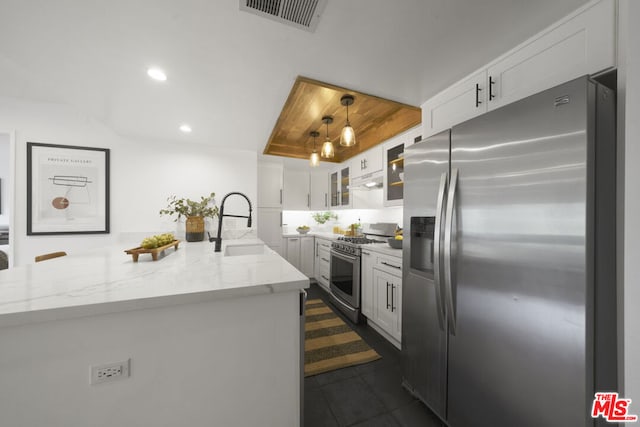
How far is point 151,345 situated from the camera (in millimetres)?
831

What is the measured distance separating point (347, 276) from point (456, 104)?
2.07 m

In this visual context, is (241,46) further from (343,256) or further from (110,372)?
(343,256)

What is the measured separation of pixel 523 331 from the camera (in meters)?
0.95

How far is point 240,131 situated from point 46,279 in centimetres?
205

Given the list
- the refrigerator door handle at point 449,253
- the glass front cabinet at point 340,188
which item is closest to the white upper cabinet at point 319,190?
the glass front cabinet at point 340,188

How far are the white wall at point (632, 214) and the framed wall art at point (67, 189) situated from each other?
3978 mm

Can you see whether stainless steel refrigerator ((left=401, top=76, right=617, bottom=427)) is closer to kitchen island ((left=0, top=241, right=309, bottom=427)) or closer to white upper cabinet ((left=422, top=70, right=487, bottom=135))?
white upper cabinet ((left=422, top=70, right=487, bottom=135))

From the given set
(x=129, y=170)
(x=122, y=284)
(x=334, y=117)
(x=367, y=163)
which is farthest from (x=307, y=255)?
(x=122, y=284)

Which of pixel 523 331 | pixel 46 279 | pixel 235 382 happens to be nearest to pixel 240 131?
pixel 46 279

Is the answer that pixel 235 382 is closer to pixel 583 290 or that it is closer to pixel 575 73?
pixel 583 290

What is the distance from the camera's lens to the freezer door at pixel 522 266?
0.82 meters

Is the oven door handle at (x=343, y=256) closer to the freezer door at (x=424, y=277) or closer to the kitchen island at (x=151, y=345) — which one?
the freezer door at (x=424, y=277)

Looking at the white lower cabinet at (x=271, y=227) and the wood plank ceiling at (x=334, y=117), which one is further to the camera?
the white lower cabinet at (x=271, y=227)

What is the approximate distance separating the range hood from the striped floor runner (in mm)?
1889
